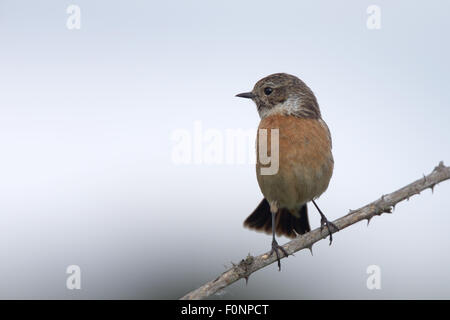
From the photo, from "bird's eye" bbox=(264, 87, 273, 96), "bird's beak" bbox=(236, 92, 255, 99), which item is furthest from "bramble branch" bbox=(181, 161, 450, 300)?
"bird's beak" bbox=(236, 92, 255, 99)

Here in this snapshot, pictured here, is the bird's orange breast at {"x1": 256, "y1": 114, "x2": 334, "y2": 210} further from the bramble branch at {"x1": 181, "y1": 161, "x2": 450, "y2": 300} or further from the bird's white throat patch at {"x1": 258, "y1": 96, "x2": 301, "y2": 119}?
the bramble branch at {"x1": 181, "y1": 161, "x2": 450, "y2": 300}

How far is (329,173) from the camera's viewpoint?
7.19 meters

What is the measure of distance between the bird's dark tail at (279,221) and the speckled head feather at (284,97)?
4.30ft

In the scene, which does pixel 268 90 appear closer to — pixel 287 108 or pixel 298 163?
pixel 287 108

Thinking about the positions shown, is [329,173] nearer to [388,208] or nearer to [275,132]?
[275,132]

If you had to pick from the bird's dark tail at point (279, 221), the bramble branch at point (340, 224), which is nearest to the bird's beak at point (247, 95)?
the bird's dark tail at point (279, 221)

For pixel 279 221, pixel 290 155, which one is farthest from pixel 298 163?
pixel 279 221

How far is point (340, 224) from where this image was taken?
5.39 m

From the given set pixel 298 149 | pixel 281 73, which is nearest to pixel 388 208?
pixel 298 149

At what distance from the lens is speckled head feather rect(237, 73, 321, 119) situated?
7570 millimetres

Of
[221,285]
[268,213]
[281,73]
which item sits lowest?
[221,285]

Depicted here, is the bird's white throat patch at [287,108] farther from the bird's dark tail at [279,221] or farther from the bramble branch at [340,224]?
the bramble branch at [340,224]

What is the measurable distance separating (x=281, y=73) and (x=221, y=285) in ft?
13.4

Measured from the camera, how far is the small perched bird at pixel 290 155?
6977mm
